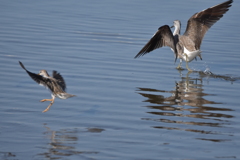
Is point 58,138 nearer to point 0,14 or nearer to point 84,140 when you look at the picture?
point 84,140

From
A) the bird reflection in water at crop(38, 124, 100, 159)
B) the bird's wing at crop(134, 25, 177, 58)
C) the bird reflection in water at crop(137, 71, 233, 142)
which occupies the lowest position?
the bird reflection in water at crop(38, 124, 100, 159)

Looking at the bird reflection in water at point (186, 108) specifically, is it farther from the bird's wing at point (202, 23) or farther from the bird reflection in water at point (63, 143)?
the bird's wing at point (202, 23)

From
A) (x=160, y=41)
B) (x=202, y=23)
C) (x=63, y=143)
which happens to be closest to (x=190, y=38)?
(x=202, y=23)

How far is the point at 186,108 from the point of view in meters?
8.58

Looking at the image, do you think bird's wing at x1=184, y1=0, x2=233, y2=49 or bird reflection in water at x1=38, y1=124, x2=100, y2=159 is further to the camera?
bird's wing at x1=184, y1=0, x2=233, y2=49

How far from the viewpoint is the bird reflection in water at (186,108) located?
24.9 ft

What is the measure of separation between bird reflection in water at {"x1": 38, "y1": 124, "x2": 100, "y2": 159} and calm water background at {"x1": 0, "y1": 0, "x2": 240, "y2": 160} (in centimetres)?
1

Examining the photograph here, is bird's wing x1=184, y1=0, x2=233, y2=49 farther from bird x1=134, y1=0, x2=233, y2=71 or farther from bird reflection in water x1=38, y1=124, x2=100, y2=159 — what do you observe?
bird reflection in water x1=38, y1=124, x2=100, y2=159

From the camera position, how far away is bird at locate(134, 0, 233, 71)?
39.0 ft

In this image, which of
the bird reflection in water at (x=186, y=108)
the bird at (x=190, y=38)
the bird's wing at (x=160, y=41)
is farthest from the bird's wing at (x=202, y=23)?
the bird reflection in water at (x=186, y=108)

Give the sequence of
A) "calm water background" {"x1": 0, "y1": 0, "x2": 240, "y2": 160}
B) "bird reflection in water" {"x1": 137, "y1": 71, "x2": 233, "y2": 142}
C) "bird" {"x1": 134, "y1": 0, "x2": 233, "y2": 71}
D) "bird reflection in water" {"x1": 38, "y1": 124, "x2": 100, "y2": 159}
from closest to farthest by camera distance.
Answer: "bird reflection in water" {"x1": 38, "y1": 124, "x2": 100, "y2": 159} < "calm water background" {"x1": 0, "y1": 0, "x2": 240, "y2": 160} < "bird reflection in water" {"x1": 137, "y1": 71, "x2": 233, "y2": 142} < "bird" {"x1": 134, "y1": 0, "x2": 233, "y2": 71}

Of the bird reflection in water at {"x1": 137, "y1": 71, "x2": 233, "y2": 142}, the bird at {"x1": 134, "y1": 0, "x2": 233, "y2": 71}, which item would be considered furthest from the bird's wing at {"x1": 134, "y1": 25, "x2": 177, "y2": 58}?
the bird reflection in water at {"x1": 137, "y1": 71, "x2": 233, "y2": 142}

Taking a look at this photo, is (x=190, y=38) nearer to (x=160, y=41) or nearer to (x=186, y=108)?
(x=160, y=41)

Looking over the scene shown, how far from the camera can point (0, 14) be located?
57.1 feet
